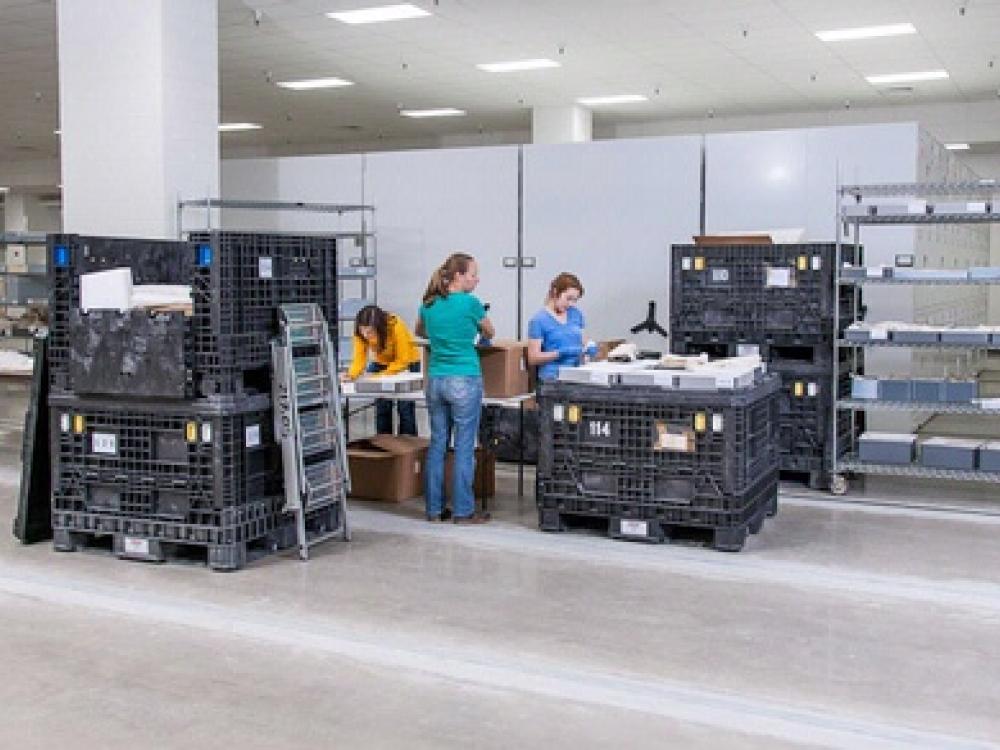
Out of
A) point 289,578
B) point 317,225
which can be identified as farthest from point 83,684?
point 317,225

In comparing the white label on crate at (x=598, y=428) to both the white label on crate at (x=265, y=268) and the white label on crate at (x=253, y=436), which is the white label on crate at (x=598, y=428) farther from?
the white label on crate at (x=265, y=268)

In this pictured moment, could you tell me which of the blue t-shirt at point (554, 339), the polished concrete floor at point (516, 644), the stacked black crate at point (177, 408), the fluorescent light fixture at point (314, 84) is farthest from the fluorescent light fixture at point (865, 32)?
the stacked black crate at point (177, 408)

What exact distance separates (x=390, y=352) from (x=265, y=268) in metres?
1.60

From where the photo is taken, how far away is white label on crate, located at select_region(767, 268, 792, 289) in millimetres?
6938

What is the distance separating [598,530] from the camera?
576 cm

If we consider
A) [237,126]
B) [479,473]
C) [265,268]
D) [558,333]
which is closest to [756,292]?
[558,333]

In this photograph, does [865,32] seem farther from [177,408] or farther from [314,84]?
[177,408]

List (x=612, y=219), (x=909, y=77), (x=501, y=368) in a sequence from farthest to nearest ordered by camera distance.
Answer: (x=909, y=77)
(x=612, y=219)
(x=501, y=368)

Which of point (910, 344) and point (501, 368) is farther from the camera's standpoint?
point (910, 344)

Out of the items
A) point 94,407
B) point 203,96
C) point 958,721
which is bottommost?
point 958,721

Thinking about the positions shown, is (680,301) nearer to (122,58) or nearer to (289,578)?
(289,578)

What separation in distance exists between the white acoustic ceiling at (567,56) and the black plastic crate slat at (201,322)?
16.0ft

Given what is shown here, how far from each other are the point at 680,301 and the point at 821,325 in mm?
920

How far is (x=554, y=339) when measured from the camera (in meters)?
6.48
